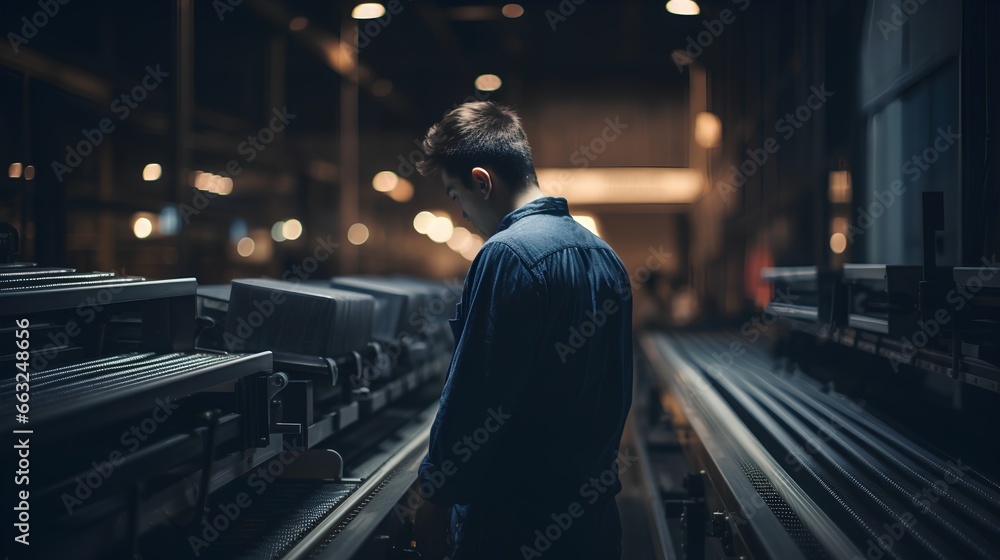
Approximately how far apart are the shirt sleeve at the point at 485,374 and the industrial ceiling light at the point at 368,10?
4.19m

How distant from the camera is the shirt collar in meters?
1.43

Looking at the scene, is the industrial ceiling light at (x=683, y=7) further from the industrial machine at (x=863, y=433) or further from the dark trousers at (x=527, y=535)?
the dark trousers at (x=527, y=535)

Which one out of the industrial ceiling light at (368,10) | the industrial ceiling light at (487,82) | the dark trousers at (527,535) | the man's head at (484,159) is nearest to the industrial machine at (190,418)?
the dark trousers at (527,535)

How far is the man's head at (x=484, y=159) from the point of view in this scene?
145 centimetres

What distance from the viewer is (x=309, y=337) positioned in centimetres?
200

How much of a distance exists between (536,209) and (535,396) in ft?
1.21

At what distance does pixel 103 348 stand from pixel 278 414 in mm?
453

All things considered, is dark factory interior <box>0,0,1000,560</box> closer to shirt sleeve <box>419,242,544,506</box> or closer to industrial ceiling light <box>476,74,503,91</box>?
shirt sleeve <box>419,242,544,506</box>

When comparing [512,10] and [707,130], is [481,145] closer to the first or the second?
[512,10]

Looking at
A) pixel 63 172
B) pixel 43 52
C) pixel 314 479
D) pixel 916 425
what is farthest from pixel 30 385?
pixel 43 52

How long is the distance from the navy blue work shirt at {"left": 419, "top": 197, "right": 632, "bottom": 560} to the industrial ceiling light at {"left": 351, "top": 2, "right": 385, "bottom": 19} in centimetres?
402

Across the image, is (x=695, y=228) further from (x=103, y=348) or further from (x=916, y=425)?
(x=103, y=348)

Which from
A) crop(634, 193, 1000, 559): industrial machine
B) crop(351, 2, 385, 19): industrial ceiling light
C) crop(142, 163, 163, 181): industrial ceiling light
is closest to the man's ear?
crop(634, 193, 1000, 559): industrial machine

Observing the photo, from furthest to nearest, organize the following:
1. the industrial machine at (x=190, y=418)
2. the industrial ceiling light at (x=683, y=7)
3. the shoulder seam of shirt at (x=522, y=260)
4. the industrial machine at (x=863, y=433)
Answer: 1. the industrial ceiling light at (x=683, y=7)
2. the industrial machine at (x=863, y=433)
3. the shoulder seam of shirt at (x=522, y=260)
4. the industrial machine at (x=190, y=418)
